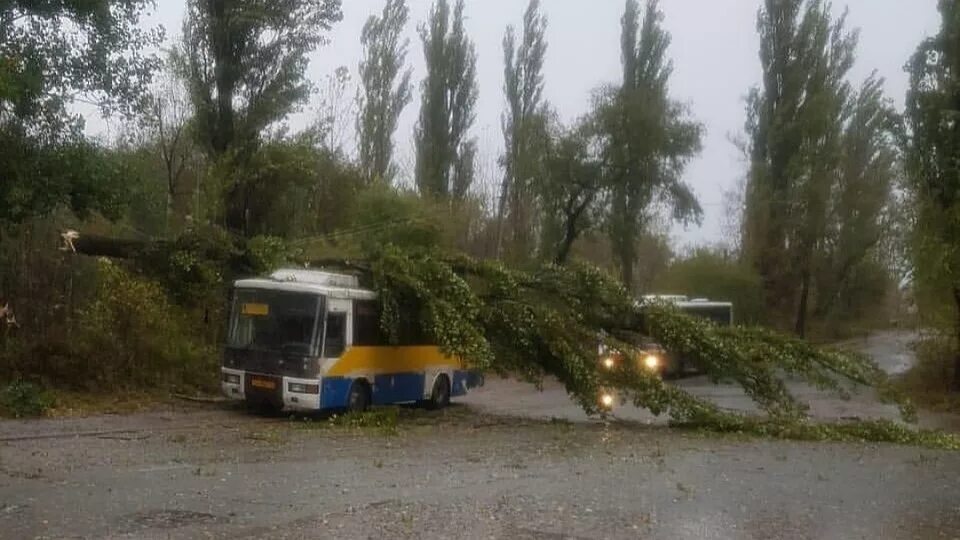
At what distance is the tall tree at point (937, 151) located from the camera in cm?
3159

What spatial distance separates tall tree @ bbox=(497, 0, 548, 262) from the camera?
50094 millimetres

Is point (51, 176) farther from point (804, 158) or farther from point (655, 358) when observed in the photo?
point (804, 158)

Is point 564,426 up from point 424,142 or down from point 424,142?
down

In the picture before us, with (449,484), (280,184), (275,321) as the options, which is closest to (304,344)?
(275,321)

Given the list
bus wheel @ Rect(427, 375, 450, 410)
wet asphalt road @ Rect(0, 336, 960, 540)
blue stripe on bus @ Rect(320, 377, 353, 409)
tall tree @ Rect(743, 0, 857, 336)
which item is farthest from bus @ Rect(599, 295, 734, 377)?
tall tree @ Rect(743, 0, 857, 336)

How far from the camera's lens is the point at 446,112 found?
5038 cm

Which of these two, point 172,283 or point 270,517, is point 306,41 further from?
point 270,517

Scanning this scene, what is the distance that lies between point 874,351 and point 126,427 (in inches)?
1595

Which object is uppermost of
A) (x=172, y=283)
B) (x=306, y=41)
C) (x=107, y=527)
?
(x=306, y=41)

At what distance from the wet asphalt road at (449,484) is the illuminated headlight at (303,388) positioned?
1302mm

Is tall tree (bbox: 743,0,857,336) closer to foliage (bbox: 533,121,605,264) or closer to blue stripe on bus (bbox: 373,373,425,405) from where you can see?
foliage (bbox: 533,121,605,264)

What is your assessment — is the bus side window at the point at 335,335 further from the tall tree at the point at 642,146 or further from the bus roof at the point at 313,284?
the tall tree at the point at 642,146

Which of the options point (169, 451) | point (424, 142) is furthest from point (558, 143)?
point (169, 451)

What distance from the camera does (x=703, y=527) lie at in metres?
10.8
